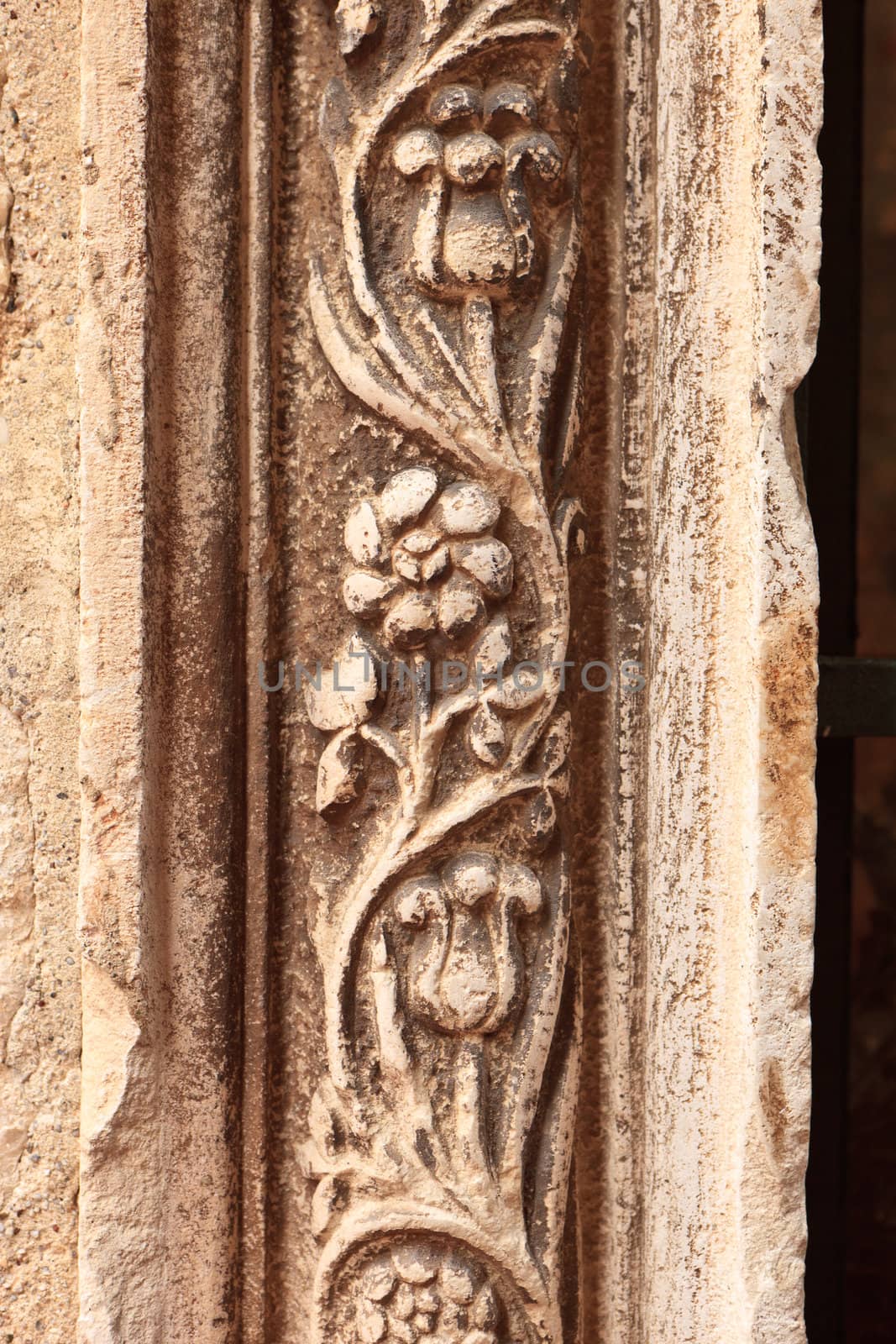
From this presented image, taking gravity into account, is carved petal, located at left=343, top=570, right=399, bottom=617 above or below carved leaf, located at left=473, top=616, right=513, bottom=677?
above

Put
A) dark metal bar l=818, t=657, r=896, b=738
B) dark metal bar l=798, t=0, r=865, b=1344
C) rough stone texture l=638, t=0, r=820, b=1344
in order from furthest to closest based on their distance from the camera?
dark metal bar l=798, t=0, r=865, b=1344
dark metal bar l=818, t=657, r=896, b=738
rough stone texture l=638, t=0, r=820, b=1344

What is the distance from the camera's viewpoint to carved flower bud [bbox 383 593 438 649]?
699 mm

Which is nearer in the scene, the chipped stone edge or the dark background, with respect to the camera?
the chipped stone edge

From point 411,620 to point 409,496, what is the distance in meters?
0.08

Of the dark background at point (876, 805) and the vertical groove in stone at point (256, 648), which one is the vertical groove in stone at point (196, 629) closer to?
the vertical groove in stone at point (256, 648)

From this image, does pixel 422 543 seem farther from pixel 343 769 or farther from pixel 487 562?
pixel 343 769

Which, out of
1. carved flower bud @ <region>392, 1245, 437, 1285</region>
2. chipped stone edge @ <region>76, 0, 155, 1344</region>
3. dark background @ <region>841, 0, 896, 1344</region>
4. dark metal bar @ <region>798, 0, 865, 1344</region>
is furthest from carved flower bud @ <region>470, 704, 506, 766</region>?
dark background @ <region>841, 0, 896, 1344</region>

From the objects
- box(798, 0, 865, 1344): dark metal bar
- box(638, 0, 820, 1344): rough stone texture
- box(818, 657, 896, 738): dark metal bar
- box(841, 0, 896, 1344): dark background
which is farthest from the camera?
box(841, 0, 896, 1344): dark background

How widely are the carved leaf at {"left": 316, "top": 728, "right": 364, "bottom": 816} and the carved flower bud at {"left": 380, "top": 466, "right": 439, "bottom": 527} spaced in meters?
0.14

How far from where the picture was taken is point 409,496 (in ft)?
2.30

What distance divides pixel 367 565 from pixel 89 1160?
16.9 inches

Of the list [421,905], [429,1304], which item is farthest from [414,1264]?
[421,905]

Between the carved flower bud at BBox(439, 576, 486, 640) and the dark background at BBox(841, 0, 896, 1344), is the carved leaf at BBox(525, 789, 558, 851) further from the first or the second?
the dark background at BBox(841, 0, 896, 1344)

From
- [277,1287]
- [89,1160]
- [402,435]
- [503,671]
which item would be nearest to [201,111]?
[402,435]
